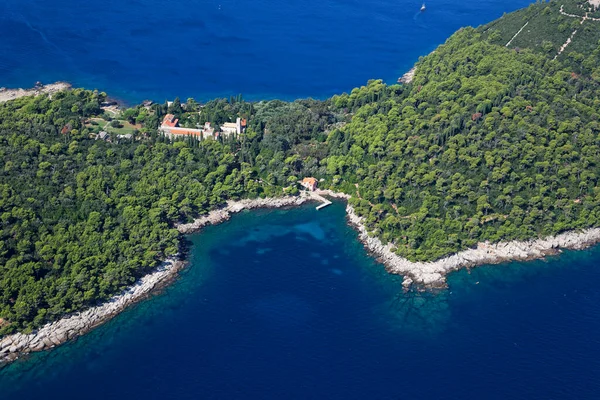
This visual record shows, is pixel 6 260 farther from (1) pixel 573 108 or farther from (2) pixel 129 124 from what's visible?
(1) pixel 573 108

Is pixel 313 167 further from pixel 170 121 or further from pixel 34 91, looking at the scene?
pixel 34 91

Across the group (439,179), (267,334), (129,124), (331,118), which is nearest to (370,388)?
(267,334)

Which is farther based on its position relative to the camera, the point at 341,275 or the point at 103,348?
the point at 341,275

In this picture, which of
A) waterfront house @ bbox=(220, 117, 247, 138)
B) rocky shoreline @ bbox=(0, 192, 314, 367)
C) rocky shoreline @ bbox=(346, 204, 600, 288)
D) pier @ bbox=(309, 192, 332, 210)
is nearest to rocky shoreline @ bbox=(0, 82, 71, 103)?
waterfront house @ bbox=(220, 117, 247, 138)

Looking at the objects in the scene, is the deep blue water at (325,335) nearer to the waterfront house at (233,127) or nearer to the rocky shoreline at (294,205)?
the rocky shoreline at (294,205)

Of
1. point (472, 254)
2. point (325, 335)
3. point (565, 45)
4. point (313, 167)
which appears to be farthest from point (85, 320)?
point (565, 45)
